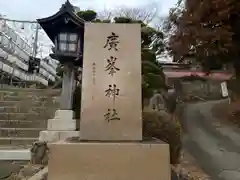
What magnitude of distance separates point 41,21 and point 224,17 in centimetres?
789

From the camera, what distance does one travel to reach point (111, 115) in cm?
342

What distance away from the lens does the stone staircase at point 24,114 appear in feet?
25.5

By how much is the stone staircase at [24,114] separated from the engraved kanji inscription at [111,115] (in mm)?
4658

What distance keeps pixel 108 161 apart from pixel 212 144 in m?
7.01

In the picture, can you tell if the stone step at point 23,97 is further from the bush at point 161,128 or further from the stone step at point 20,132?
the bush at point 161,128

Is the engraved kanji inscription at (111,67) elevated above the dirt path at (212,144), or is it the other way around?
the engraved kanji inscription at (111,67)

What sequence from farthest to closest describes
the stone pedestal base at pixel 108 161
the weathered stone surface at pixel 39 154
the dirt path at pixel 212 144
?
the dirt path at pixel 212 144 < the weathered stone surface at pixel 39 154 < the stone pedestal base at pixel 108 161

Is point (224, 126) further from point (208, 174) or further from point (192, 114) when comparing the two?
point (208, 174)

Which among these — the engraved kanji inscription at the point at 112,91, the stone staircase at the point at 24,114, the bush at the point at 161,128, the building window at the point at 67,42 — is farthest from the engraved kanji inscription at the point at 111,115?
the stone staircase at the point at 24,114

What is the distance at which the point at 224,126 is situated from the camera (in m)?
→ 11.9

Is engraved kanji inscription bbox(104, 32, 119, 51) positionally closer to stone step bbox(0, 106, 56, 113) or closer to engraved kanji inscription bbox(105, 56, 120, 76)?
engraved kanji inscription bbox(105, 56, 120, 76)

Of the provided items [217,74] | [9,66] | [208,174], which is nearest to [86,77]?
[208,174]

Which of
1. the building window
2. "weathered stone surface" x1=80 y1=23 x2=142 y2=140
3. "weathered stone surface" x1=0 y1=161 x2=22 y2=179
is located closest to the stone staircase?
"weathered stone surface" x1=0 y1=161 x2=22 y2=179

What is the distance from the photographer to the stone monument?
118 inches
